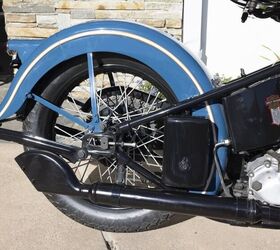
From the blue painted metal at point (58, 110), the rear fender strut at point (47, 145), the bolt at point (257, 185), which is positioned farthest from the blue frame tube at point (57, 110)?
the bolt at point (257, 185)

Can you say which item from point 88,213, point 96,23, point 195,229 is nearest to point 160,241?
point 195,229

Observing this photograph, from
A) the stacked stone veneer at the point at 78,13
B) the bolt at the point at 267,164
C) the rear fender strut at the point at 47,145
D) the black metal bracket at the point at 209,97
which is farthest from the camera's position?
the stacked stone veneer at the point at 78,13

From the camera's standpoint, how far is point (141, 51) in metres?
2.33

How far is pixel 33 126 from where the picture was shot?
2568 mm

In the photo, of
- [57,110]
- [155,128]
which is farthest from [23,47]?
[155,128]

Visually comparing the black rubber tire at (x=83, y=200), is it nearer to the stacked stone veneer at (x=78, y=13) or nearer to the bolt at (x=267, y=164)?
the bolt at (x=267, y=164)

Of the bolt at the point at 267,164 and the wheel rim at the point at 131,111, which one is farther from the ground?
the wheel rim at the point at 131,111

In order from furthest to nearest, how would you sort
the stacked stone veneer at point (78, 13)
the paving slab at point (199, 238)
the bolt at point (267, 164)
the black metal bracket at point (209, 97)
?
the stacked stone veneer at point (78, 13) → the paving slab at point (199, 238) → the bolt at point (267, 164) → the black metal bracket at point (209, 97)

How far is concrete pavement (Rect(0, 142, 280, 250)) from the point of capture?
2.60 metres

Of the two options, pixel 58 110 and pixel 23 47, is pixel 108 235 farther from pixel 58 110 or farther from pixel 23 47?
pixel 23 47

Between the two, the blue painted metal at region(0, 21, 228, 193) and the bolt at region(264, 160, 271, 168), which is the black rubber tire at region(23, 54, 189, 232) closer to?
the blue painted metal at region(0, 21, 228, 193)

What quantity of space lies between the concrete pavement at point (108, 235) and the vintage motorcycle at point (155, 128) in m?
0.10

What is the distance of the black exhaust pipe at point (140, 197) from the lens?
219cm

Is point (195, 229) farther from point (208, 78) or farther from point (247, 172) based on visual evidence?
point (208, 78)
